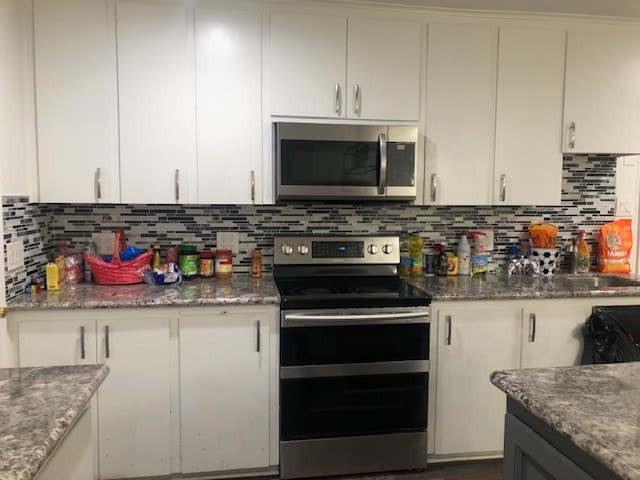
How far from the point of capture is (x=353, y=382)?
2287 mm

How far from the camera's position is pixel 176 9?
2369 mm

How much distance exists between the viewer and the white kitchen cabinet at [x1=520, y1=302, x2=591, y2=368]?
246 cm

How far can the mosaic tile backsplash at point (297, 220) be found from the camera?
105 inches

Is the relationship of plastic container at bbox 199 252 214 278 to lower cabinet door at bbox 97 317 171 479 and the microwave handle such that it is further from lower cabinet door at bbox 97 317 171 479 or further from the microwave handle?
the microwave handle

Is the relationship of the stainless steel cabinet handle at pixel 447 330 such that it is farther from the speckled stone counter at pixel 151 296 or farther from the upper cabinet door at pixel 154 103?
the upper cabinet door at pixel 154 103

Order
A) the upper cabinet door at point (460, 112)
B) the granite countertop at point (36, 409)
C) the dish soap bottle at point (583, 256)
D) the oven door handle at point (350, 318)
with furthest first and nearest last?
the dish soap bottle at point (583, 256) < the upper cabinet door at point (460, 112) < the oven door handle at point (350, 318) < the granite countertop at point (36, 409)

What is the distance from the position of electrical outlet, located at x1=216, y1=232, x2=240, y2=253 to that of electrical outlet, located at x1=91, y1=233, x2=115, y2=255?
57 cm

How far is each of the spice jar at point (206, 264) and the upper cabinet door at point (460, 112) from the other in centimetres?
123

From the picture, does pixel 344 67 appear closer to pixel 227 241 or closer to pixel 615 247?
pixel 227 241

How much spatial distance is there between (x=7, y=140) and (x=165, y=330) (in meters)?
1.06

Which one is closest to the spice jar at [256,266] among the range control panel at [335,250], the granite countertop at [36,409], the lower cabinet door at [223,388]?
the range control panel at [335,250]

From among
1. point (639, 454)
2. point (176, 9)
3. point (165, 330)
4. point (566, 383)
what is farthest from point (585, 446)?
point (176, 9)

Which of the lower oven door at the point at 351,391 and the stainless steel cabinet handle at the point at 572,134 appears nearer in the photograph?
the lower oven door at the point at 351,391

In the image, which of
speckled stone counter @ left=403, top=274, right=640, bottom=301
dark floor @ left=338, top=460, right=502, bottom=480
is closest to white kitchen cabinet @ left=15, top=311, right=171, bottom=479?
dark floor @ left=338, top=460, right=502, bottom=480
